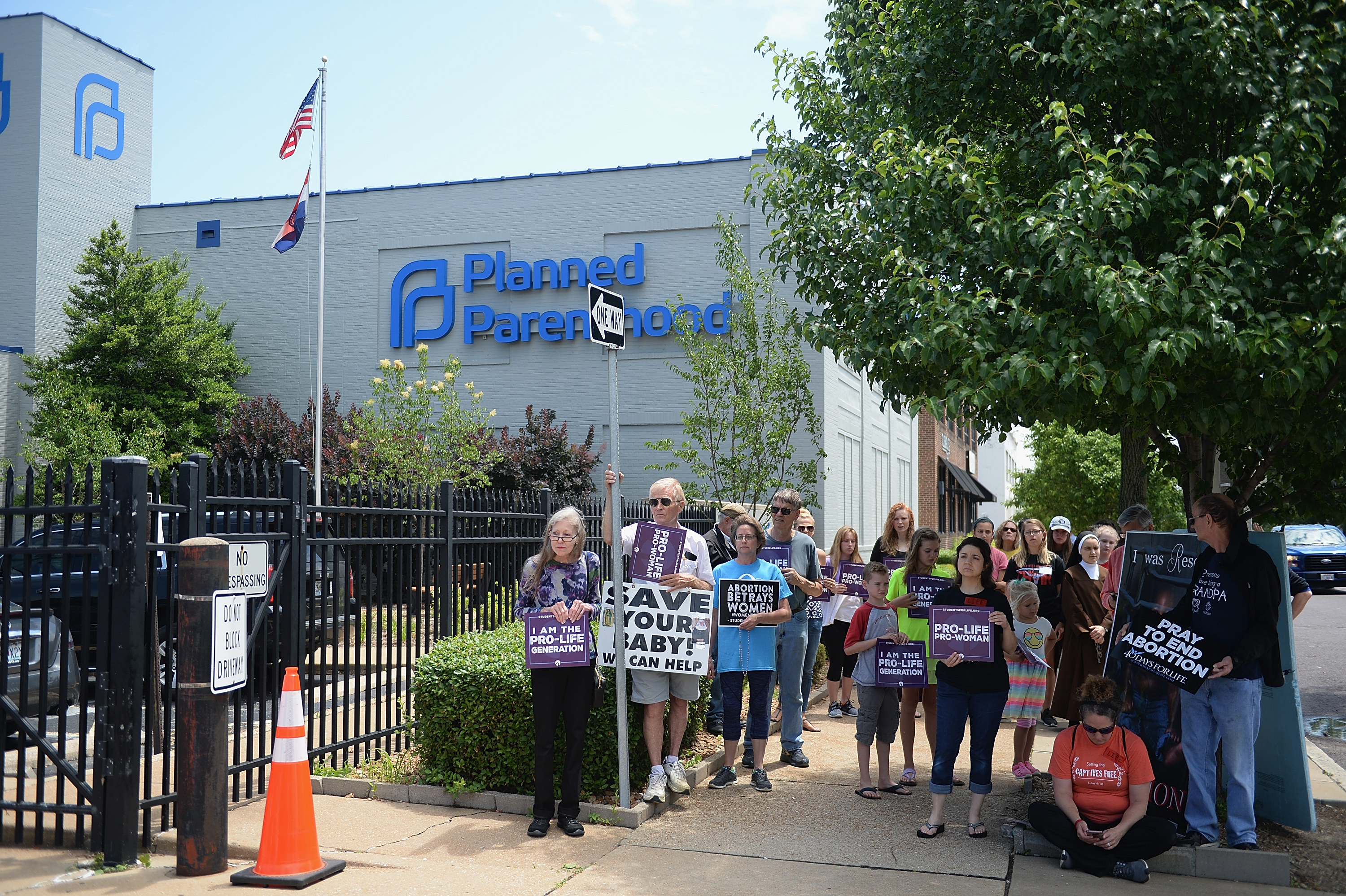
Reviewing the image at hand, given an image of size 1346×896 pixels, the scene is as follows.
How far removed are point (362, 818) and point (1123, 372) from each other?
16.7 ft

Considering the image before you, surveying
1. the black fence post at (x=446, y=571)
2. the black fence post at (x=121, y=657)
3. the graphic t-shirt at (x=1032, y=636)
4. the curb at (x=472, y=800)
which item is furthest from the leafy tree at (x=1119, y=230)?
the black fence post at (x=121, y=657)

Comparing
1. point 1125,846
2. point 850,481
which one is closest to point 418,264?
point 850,481

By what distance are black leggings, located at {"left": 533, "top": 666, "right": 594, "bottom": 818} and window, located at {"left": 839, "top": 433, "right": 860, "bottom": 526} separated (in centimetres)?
1818

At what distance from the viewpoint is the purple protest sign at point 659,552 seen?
6.59m

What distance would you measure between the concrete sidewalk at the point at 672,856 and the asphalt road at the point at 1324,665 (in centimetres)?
397

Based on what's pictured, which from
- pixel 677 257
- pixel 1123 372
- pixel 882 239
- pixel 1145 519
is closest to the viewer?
pixel 1123 372

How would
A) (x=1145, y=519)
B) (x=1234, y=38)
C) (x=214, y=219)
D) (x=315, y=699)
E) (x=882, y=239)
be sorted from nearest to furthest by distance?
1. (x=1234, y=38)
2. (x=882, y=239)
3. (x=1145, y=519)
4. (x=315, y=699)
5. (x=214, y=219)

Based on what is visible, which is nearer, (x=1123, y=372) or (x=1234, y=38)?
(x=1123, y=372)

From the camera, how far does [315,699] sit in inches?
405

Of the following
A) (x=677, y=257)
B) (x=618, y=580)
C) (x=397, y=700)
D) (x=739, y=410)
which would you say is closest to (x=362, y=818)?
(x=397, y=700)

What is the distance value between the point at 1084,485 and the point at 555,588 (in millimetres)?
33606

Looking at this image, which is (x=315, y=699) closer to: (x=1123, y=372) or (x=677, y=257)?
(x=1123, y=372)

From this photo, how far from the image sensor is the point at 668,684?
21.6ft

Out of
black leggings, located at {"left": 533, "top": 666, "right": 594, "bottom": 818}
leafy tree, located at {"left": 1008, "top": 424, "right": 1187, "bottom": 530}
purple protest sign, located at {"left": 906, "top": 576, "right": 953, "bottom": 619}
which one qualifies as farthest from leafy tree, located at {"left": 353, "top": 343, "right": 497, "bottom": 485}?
leafy tree, located at {"left": 1008, "top": 424, "right": 1187, "bottom": 530}
